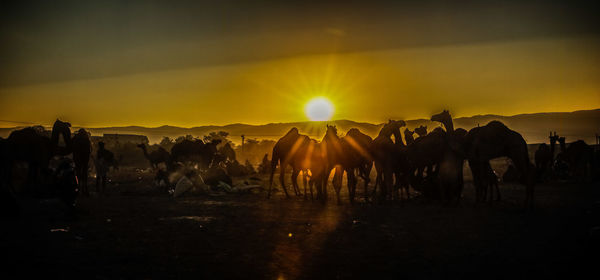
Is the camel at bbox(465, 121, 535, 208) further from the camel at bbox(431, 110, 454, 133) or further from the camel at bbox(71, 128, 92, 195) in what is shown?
the camel at bbox(71, 128, 92, 195)

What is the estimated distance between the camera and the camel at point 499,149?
44.6 ft

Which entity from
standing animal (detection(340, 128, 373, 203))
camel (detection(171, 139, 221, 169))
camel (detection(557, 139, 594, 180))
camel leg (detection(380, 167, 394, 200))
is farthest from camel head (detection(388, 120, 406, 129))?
camel (detection(171, 139, 221, 169))

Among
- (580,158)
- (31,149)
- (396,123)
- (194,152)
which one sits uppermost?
(396,123)

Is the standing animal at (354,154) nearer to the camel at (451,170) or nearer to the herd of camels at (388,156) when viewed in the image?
the herd of camels at (388,156)

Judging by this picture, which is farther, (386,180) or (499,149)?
(386,180)

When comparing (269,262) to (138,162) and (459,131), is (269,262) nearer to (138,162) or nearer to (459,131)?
(459,131)

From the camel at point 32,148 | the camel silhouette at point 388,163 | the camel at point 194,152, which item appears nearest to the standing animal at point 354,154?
the camel silhouette at point 388,163

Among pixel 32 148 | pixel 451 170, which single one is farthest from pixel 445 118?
pixel 32 148

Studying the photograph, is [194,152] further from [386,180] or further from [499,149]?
[499,149]

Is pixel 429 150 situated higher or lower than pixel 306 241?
higher

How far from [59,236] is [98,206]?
5904 mm

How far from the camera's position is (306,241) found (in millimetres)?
9219

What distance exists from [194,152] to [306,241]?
78.1ft

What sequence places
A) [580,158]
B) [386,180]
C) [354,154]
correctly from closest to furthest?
[386,180] → [354,154] → [580,158]
